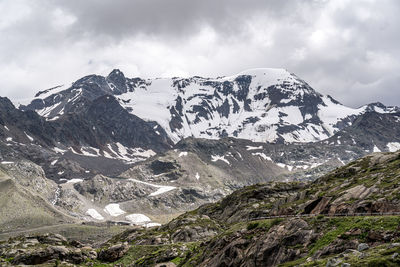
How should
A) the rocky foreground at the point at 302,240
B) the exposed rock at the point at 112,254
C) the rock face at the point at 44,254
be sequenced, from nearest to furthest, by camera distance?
the rocky foreground at the point at 302,240
the rock face at the point at 44,254
the exposed rock at the point at 112,254

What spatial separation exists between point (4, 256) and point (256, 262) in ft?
214

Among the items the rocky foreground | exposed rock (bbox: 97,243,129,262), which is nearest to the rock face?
the rocky foreground

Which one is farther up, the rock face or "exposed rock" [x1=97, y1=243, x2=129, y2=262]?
the rock face

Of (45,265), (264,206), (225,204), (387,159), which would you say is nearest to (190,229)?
(264,206)

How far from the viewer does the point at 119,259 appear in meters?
96.7

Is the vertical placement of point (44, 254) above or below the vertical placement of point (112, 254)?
above

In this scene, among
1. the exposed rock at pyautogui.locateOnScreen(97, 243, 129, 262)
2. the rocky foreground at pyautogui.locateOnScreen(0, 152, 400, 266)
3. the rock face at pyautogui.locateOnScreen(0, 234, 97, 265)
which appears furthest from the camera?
the exposed rock at pyautogui.locateOnScreen(97, 243, 129, 262)

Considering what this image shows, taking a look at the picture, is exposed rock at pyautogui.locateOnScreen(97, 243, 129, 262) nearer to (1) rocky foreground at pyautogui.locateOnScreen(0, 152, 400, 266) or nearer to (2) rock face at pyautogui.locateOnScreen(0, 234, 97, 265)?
(1) rocky foreground at pyautogui.locateOnScreen(0, 152, 400, 266)

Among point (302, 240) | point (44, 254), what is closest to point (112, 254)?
point (44, 254)

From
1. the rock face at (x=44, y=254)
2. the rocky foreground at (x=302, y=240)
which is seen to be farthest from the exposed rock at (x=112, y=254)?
the rock face at (x=44, y=254)

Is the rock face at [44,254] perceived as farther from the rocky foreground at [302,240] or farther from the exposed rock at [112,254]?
the exposed rock at [112,254]

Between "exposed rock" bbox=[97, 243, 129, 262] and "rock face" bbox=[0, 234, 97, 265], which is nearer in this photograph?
"rock face" bbox=[0, 234, 97, 265]

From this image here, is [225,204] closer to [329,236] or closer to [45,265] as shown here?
[45,265]

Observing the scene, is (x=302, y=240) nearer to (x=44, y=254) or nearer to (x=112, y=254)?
(x=44, y=254)
